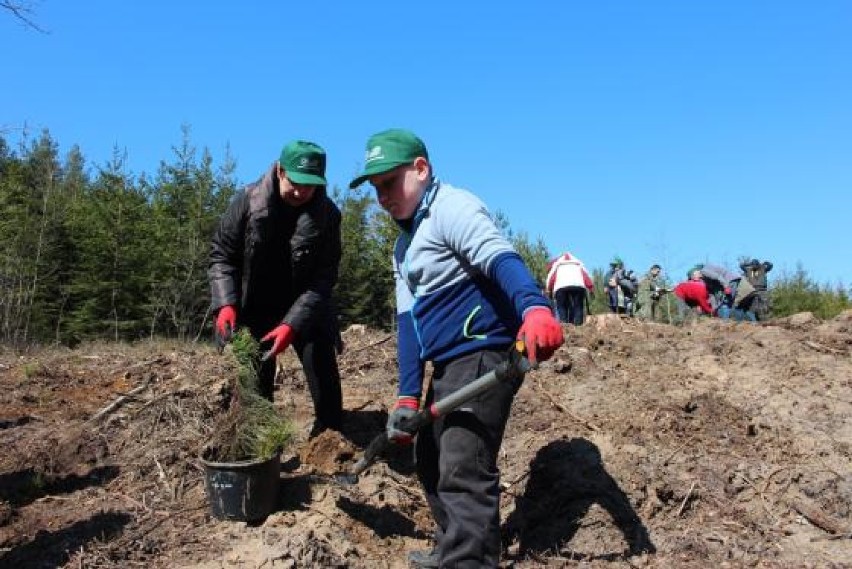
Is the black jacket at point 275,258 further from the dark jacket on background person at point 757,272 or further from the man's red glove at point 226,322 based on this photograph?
the dark jacket on background person at point 757,272

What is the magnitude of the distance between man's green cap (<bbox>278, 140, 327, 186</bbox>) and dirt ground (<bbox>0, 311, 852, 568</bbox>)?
124 cm

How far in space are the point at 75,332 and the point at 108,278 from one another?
5.83ft

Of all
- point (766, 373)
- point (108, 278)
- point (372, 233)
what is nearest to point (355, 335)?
point (766, 373)

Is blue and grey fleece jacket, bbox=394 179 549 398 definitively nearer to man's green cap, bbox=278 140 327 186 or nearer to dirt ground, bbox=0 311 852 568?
man's green cap, bbox=278 140 327 186

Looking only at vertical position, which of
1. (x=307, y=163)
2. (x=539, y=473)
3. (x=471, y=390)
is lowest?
(x=539, y=473)

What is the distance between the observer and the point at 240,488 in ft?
11.3

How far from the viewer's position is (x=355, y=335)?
8062 mm

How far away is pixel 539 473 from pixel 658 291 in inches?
413

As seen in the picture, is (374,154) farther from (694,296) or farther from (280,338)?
(694,296)

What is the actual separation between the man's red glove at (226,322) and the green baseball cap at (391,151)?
1.46 metres

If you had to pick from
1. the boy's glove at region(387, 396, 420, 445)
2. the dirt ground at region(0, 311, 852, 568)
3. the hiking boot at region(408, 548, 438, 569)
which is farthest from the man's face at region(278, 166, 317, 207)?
the hiking boot at region(408, 548, 438, 569)

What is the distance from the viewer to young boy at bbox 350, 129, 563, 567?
276 centimetres

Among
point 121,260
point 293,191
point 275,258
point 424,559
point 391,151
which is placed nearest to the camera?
point 391,151

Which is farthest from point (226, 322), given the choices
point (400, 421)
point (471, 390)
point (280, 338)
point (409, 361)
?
point (471, 390)
